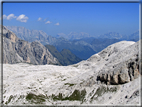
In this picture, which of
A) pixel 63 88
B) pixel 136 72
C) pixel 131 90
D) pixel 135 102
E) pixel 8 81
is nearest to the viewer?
pixel 135 102

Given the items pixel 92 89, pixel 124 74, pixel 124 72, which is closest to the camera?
pixel 124 74

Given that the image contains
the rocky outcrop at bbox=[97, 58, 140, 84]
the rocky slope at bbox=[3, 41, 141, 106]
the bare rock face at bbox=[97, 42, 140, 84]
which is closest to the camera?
the rocky slope at bbox=[3, 41, 141, 106]

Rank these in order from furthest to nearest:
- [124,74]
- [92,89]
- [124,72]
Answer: [92,89] < [124,72] < [124,74]

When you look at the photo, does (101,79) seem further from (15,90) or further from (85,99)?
(15,90)

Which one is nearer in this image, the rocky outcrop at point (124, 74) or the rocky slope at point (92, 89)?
the rocky slope at point (92, 89)

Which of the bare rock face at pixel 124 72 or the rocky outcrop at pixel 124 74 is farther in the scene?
the bare rock face at pixel 124 72

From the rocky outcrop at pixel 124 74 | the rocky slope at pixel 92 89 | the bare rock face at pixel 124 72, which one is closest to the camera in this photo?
the rocky slope at pixel 92 89

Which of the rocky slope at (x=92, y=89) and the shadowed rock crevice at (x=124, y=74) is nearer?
the rocky slope at (x=92, y=89)

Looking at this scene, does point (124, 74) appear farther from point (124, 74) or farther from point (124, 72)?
point (124, 72)

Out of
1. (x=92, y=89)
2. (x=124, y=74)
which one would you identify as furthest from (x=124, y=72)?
(x=92, y=89)

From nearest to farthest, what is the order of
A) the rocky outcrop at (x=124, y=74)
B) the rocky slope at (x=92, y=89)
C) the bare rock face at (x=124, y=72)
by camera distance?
the rocky slope at (x=92, y=89) → the rocky outcrop at (x=124, y=74) → the bare rock face at (x=124, y=72)

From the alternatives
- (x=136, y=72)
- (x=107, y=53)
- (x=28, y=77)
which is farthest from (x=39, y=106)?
(x=107, y=53)
